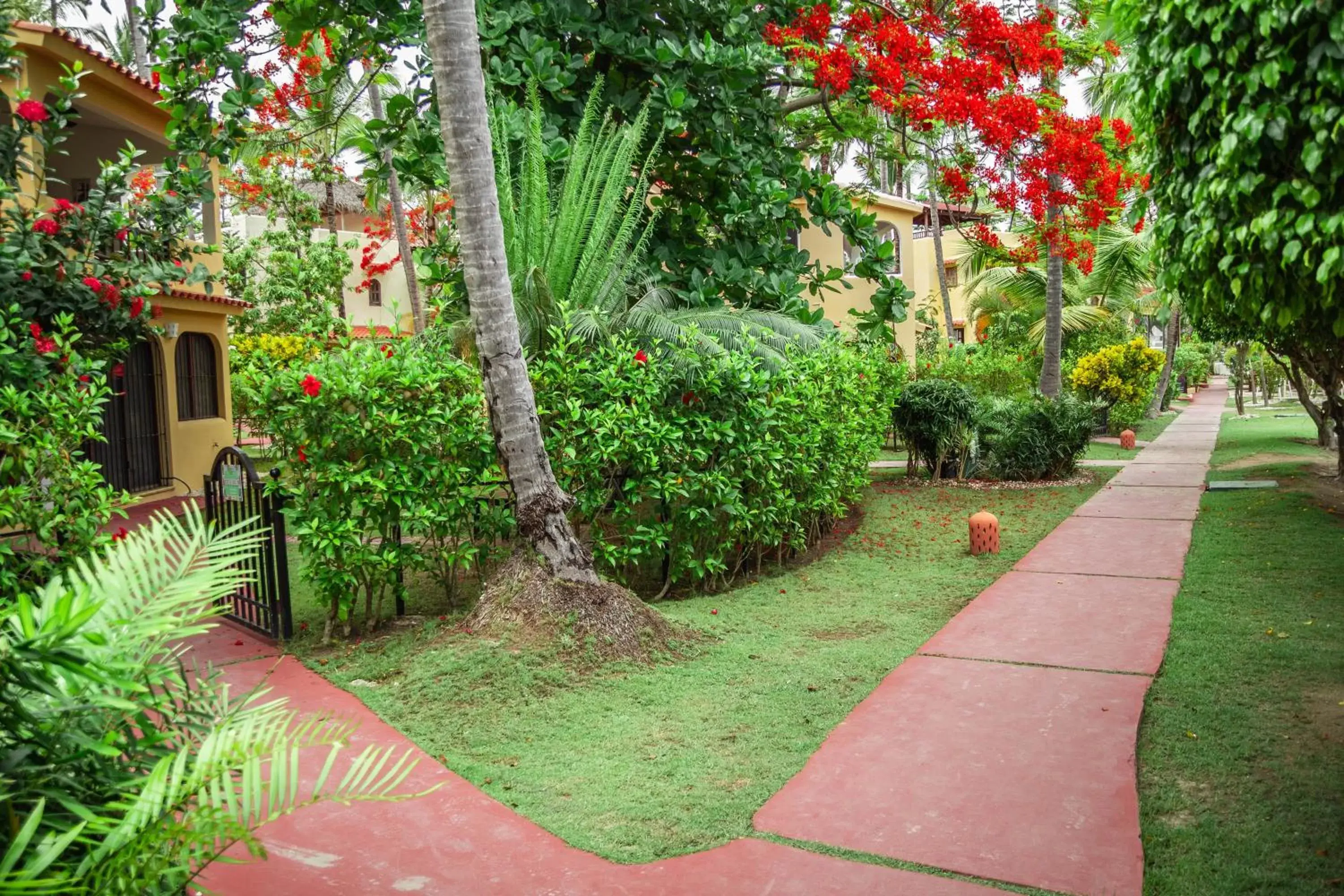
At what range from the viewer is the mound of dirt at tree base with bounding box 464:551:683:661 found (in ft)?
18.8

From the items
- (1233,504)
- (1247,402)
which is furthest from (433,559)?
(1247,402)

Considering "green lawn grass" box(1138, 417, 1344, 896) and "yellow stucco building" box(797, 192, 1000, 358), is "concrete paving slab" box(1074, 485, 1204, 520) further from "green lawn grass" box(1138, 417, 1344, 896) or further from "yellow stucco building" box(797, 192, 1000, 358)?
"yellow stucco building" box(797, 192, 1000, 358)

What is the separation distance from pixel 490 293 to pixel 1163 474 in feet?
38.1

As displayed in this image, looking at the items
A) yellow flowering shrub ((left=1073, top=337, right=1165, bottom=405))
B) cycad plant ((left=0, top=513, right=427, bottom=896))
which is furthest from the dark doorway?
yellow flowering shrub ((left=1073, top=337, right=1165, bottom=405))

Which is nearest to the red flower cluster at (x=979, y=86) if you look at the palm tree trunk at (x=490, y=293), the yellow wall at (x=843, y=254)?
the palm tree trunk at (x=490, y=293)

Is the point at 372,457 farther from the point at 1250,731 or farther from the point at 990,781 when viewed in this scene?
the point at 1250,731

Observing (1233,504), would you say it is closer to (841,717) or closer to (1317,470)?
(1317,470)

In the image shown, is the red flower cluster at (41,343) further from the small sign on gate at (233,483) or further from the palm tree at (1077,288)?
the palm tree at (1077,288)

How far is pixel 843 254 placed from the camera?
923 inches

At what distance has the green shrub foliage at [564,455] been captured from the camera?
19.7ft

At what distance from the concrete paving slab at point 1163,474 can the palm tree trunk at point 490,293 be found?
385 inches

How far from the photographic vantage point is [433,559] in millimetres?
6773

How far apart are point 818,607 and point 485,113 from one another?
3.90 meters

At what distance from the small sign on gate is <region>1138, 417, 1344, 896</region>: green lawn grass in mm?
5376
